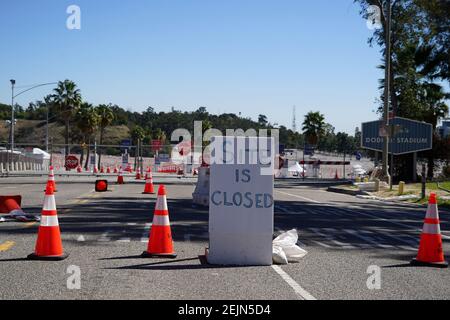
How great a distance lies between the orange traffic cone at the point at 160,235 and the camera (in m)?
9.12

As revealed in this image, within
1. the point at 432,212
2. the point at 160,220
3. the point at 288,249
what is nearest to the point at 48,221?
the point at 160,220

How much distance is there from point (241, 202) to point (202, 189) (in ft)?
36.1

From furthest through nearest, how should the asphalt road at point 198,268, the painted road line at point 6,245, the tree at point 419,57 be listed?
the tree at point 419,57 < the painted road line at point 6,245 < the asphalt road at point 198,268

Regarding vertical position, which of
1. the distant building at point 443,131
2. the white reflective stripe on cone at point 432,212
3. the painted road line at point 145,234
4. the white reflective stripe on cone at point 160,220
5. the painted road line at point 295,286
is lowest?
the painted road line at point 295,286

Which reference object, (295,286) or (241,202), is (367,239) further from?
(295,286)

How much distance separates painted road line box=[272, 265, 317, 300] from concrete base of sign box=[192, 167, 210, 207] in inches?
418

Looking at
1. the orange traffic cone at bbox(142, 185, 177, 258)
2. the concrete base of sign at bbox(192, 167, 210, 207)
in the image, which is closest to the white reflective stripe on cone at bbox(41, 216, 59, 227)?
the orange traffic cone at bbox(142, 185, 177, 258)

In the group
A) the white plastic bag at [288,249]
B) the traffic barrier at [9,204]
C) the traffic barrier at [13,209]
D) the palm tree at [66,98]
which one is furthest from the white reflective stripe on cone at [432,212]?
the palm tree at [66,98]

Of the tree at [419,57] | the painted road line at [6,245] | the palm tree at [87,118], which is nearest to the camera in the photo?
the painted road line at [6,245]

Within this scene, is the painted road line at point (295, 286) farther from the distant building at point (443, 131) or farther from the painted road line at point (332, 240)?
the distant building at point (443, 131)

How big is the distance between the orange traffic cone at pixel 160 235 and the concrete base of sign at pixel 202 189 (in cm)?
975
